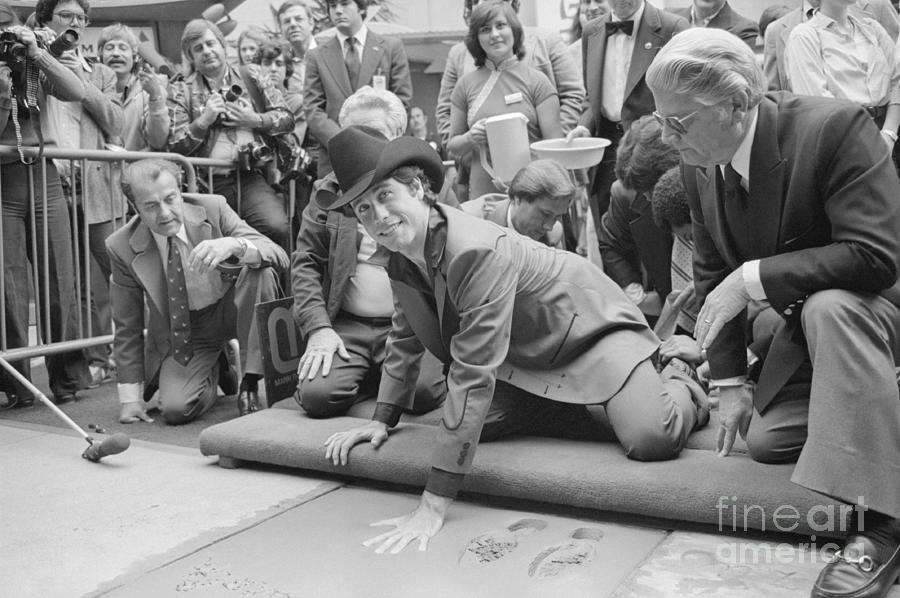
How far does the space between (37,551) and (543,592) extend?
4.68 ft

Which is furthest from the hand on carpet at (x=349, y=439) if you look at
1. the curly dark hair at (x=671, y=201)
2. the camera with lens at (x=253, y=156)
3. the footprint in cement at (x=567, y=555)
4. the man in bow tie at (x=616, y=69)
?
the camera with lens at (x=253, y=156)

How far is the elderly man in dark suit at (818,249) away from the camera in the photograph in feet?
7.22

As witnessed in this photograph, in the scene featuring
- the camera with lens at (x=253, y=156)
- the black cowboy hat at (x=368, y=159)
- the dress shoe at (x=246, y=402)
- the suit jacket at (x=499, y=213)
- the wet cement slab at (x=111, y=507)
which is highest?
the black cowboy hat at (x=368, y=159)

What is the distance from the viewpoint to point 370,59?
A: 220 inches

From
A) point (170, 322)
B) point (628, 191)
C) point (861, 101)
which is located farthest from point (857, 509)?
point (170, 322)

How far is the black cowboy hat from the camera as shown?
8.95 ft

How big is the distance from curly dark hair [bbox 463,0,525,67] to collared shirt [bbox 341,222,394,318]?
1.48 meters

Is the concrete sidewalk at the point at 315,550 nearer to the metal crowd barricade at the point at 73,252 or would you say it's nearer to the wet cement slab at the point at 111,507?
the wet cement slab at the point at 111,507

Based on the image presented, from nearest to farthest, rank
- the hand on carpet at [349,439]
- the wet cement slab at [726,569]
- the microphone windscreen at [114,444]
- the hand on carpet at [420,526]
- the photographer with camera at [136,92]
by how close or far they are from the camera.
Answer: the wet cement slab at [726,569]
the hand on carpet at [420,526]
the hand on carpet at [349,439]
the microphone windscreen at [114,444]
the photographer with camera at [136,92]

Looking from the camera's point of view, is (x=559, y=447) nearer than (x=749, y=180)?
No

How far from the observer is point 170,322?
14.4 feet

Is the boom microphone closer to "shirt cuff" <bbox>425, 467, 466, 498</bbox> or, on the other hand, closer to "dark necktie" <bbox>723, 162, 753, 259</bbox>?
"shirt cuff" <bbox>425, 467, 466, 498</bbox>

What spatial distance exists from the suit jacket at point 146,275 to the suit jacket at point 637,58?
1768 mm

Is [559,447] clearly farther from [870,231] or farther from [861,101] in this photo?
[861,101]
